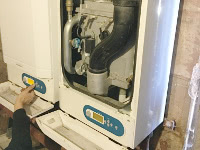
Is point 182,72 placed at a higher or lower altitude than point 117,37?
lower

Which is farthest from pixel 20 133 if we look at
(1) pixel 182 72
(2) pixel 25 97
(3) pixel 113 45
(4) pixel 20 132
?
(1) pixel 182 72

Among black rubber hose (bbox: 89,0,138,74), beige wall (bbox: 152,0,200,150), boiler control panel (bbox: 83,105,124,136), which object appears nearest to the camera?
black rubber hose (bbox: 89,0,138,74)

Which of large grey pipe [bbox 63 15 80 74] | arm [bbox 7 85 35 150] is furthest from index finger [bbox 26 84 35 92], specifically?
large grey pipe [bbox 63 15 80 74]

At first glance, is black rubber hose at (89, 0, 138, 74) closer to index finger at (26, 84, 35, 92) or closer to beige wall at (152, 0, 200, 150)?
beige wall at (152, 0, 200, 150)

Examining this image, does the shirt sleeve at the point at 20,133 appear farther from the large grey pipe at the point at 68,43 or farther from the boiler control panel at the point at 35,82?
the large grey pipe at the point at 68,43

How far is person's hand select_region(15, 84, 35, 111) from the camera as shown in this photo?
132 centimetres

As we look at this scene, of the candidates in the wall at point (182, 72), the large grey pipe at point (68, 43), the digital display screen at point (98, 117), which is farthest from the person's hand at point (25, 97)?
the wall at point (182, 72)

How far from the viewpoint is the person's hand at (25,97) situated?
1.32m

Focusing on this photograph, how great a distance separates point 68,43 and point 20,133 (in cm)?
51

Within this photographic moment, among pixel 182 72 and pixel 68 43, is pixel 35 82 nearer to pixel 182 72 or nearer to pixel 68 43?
pixel 68 43

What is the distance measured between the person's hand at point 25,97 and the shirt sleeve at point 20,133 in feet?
0.31

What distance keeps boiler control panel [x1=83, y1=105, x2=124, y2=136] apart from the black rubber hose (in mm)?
200

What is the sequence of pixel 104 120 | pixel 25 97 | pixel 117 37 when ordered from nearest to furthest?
pixel 117 37
pixel 104 120
pixel 25 97

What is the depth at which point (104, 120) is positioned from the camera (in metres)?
1.12
